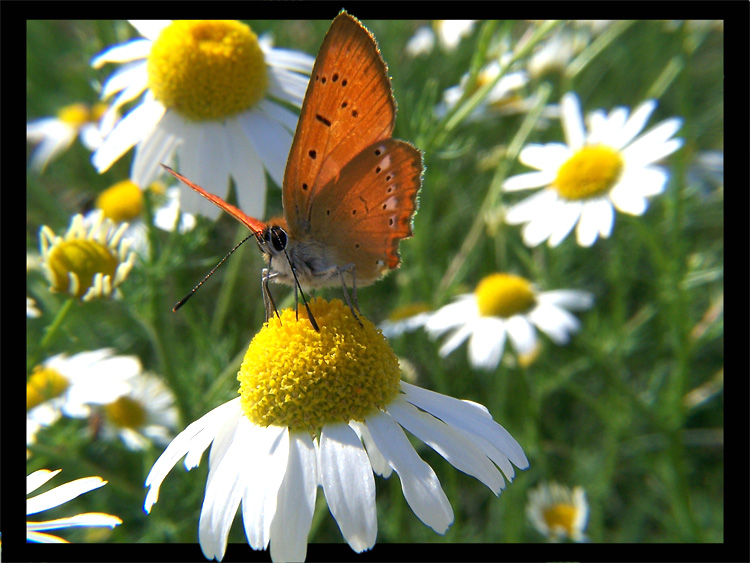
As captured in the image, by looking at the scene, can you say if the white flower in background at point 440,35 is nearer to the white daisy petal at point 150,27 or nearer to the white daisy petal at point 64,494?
the white daisy petal at point 150,27

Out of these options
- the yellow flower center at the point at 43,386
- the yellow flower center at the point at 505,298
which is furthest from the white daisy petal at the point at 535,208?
the yellow flower center at the point at 43,386

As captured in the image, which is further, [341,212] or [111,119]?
[111,119]

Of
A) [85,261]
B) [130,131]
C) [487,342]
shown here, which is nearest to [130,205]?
[130,131]

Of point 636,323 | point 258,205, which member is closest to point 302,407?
point 258,205

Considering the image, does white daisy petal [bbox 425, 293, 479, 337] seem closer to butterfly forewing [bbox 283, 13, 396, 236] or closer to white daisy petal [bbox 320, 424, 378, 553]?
butterfly forewing [bbox 283, 13, 396, 236]

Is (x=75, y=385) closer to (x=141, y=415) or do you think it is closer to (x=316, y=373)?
(x=141, y=415)

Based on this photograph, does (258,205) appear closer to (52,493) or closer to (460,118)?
(460,118)

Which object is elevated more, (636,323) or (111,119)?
(111,119)
